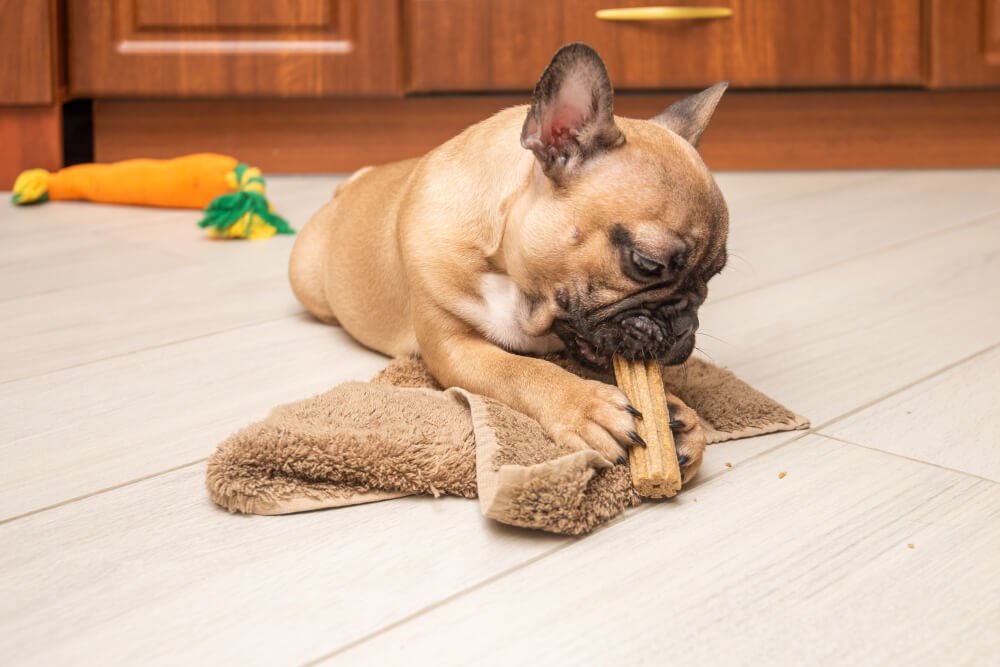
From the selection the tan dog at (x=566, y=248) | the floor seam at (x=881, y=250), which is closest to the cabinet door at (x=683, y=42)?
the floor seam at (x=881, y=250)

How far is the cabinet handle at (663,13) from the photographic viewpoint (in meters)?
3.39

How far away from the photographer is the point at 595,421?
60.1 inches

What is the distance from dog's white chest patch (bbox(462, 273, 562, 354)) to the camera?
1734mm

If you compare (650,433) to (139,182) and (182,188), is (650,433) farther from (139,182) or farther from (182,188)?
(139,182)

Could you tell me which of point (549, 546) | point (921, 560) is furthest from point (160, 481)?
point (921, 560)

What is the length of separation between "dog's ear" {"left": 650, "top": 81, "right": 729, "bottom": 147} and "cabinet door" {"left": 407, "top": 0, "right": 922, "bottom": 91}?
1.66 meters

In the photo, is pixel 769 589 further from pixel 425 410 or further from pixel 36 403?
pixel 36 403

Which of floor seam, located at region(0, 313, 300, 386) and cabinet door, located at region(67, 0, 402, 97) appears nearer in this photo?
floor seam, located at region(0, 313, 300, 386)

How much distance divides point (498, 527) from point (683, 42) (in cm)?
238

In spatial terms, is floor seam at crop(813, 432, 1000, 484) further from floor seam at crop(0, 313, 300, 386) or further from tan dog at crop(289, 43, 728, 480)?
floor seam at crop(0, 313, 300, 386)

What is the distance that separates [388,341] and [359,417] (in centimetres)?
47

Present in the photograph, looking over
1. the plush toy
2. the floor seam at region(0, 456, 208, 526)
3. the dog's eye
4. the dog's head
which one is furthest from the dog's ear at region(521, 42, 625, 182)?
the plush toy

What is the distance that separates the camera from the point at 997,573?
126 centimetres

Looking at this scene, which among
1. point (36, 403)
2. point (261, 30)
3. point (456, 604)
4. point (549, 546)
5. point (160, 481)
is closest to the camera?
point (456, 604)
